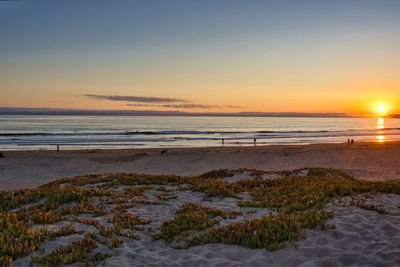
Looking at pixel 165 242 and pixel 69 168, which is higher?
pixel 165 242

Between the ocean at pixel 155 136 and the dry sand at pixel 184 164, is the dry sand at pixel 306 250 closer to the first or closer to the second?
A: the dry sand at pixel 184 164

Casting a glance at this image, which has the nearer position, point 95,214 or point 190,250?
point 190,250

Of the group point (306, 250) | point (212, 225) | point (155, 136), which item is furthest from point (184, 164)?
point (155, 136)

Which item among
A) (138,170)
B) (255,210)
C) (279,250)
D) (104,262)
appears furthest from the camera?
(138,170)

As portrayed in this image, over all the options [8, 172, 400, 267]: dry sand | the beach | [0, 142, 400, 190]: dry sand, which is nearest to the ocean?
[0, 142, 400, 190]: dry sand

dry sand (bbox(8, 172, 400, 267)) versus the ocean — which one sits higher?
dry sand (bbox(8, 172, 400, 267))

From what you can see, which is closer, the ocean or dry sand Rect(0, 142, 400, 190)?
dry sand Rect(0, 142, 400, 190)

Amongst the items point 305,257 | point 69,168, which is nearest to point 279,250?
point 305,257

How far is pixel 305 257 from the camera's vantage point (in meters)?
5.40

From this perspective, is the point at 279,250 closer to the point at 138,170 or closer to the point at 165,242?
the point at 165,242

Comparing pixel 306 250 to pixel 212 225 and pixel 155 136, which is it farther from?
pixel 155 136

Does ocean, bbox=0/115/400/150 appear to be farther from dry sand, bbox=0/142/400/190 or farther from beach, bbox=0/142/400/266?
beach, bbox=0/142/400/266

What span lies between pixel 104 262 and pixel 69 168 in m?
21.3

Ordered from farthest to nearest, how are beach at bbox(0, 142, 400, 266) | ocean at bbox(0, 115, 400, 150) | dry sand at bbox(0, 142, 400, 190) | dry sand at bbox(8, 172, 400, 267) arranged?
ocean at bbox(0, 115, 400, 150) → dry sand at bbox(0, 142, 400, 190) → beach at bbox(0, 142, 400, 266) → dry sand at bbox(8, 172, 400, 267)
